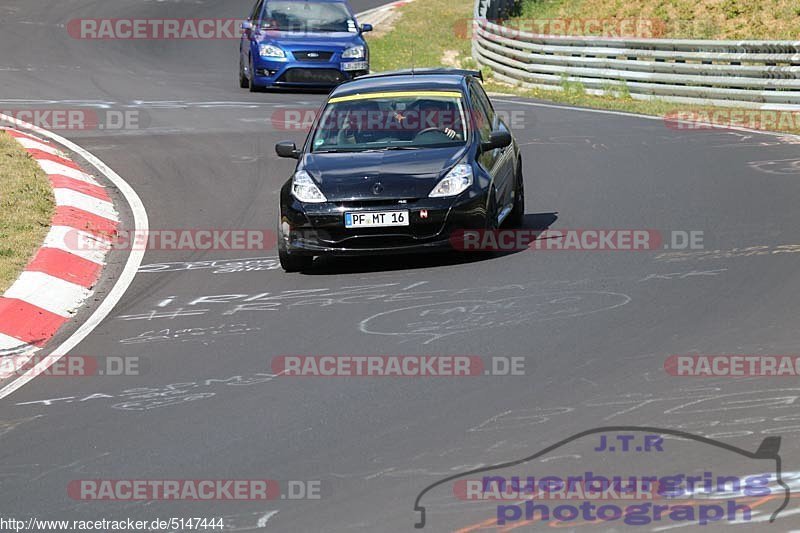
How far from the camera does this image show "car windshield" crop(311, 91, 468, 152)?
1226 centimetres

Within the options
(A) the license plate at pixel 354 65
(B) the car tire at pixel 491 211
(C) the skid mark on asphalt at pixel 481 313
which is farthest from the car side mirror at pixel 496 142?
(A) the license plate at pixel 354 65

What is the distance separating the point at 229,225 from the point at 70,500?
24.8ft

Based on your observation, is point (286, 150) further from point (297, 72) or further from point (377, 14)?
point (377, 14)

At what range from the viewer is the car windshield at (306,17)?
2591 centimetres

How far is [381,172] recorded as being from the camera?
11578mm

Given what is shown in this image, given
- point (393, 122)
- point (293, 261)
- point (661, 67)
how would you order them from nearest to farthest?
point (293, 261), point (393, 122), point (661, 67)

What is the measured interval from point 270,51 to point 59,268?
13890 mm

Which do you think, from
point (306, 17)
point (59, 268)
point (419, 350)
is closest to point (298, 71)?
point (306, 17)

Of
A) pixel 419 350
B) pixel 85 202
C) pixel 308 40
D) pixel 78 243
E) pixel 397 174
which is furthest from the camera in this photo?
pixel 308 40

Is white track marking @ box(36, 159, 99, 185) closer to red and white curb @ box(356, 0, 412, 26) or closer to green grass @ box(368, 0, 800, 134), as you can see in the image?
green grass @ box(368, 0, 800, 134)

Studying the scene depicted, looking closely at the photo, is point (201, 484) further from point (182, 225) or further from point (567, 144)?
point (567, 144)

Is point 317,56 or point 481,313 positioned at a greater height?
point 317,56

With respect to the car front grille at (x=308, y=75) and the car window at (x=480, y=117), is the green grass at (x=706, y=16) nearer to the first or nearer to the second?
the car front grille at (x=308, y=75)

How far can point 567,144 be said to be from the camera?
18547 mm
